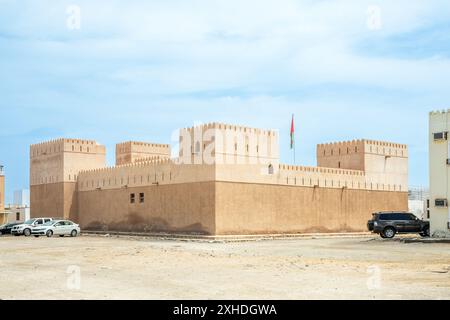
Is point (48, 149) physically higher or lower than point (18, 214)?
higher

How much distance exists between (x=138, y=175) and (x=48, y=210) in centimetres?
1113

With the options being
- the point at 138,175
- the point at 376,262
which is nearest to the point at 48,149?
the point at 138,175

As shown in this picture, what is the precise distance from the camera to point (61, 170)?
142 feet

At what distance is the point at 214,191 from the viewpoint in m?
31.3

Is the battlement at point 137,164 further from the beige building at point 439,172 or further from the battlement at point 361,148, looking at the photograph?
the beige building at point 439,172

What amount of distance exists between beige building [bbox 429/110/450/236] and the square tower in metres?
25.0

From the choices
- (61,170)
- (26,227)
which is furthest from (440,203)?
(61,170)

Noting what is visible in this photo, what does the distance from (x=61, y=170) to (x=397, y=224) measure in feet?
79.2

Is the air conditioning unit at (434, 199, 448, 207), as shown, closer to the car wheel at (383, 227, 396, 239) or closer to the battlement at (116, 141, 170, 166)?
the car wheel at (383, 227, 396, 239)

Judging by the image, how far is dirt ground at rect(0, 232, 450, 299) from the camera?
1112cm

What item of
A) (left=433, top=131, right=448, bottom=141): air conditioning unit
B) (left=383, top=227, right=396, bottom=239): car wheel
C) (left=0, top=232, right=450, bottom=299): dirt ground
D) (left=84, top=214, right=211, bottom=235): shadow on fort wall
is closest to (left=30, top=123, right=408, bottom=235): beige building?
(left=84, top=214, right=211, bottom=235): shadow on fort wall

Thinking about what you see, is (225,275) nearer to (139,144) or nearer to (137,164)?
(137,164)
